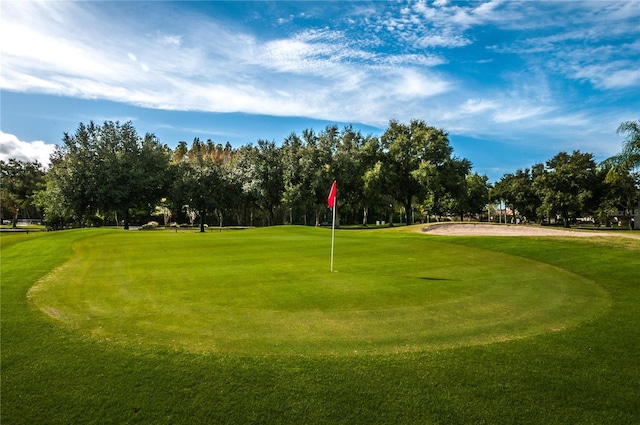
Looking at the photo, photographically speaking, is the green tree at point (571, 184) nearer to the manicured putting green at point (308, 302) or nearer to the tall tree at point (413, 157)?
the tall tree at point (413, 157)

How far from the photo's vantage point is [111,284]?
10211 millimetres

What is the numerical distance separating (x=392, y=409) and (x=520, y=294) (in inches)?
275

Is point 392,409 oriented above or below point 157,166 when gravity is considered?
below

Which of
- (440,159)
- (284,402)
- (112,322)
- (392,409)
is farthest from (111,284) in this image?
(440,159)

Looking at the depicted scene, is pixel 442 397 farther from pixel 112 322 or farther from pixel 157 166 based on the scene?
pixel 157 166

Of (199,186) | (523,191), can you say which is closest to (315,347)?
(199,186)

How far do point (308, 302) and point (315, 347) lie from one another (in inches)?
104

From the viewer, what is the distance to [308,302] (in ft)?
27.5

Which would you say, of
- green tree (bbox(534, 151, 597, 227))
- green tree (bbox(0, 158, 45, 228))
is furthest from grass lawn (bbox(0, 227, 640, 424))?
green tree (bbox(0, 158, 45, 228))

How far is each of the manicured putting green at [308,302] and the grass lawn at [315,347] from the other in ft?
0.17

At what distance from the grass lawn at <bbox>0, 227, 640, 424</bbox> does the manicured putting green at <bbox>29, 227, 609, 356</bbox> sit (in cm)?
5

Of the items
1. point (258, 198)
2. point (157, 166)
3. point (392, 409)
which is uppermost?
point (157, 166)

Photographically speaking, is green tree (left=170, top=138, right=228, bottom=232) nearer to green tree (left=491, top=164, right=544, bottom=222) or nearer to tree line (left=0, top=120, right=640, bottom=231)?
tree line (left=0, top=120, right=640, bottom=231)

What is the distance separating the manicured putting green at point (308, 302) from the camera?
20.1 feet
